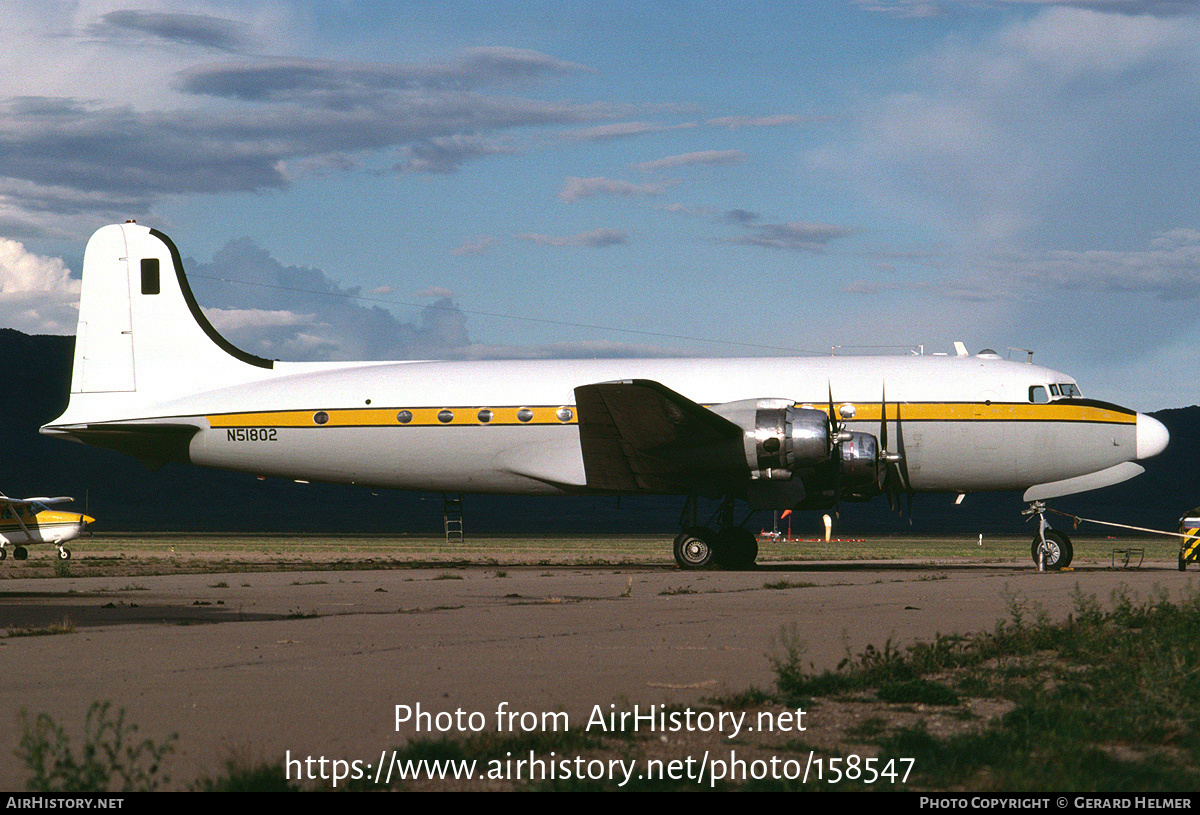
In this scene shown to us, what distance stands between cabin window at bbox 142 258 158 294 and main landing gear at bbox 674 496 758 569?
1595 centimetres

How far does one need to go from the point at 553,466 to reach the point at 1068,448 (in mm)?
12255

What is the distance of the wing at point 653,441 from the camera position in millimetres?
24688

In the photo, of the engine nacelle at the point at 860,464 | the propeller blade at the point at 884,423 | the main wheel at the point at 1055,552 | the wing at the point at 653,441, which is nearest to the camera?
the wing at the point at 653,441

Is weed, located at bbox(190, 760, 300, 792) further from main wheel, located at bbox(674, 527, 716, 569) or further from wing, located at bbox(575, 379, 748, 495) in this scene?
main wheel, located at bbox(674, 527, 716, 569)

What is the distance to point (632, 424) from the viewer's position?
25.6 m

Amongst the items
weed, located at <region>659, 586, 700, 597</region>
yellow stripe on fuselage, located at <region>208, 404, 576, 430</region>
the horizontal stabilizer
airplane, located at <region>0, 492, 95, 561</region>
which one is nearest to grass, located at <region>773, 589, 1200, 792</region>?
weed, located at <region>659, 586, 700, 597</region>

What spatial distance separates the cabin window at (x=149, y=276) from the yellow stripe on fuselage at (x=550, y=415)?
4652 millimetres

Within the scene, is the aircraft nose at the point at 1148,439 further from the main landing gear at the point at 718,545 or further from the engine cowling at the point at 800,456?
the main landing gear at the point at 718,545

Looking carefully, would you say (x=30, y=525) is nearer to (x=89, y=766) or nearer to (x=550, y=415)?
(x=550, y=415)

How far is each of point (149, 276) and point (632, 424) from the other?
14855 millimetres

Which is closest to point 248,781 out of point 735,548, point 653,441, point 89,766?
point 89,766

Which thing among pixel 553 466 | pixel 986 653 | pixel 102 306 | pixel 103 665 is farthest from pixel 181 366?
pixel 986 653

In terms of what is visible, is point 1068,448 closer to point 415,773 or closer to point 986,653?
point 986,653

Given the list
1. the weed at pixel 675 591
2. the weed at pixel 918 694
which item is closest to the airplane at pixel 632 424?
the weed at pixel 675 591
